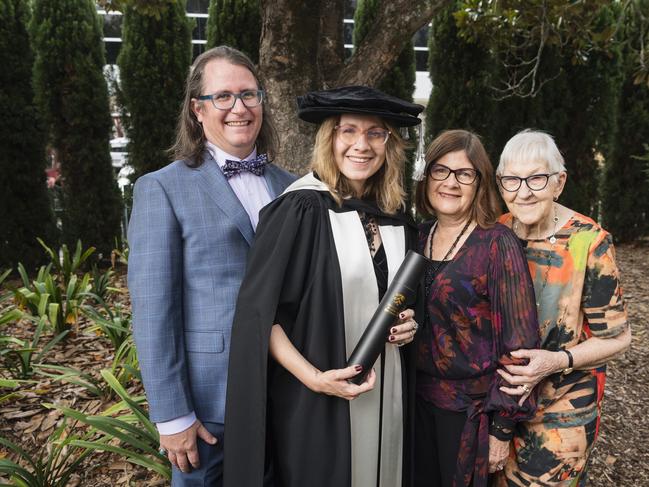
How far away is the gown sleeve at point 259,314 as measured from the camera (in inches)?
65.7

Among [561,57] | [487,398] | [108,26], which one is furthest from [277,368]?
[108,26]

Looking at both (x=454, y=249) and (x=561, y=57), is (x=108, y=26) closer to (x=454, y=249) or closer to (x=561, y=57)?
(x=561, y=57)

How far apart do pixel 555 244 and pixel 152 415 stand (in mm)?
1522

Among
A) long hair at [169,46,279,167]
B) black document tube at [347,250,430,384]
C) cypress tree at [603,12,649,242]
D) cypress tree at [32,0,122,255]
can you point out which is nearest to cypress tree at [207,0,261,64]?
cypress tree at [32,0,122,255]

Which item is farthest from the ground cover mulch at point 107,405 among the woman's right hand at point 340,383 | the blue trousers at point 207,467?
the woman's right hand at point 340,383

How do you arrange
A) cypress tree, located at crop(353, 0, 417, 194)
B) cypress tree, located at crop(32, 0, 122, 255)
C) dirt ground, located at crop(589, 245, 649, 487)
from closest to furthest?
1. dirt ground, located at crop(589, 245, 649, 487)
2. cypress tree, located at crop(32, 0, 122, 255)
3. cypress tree, located at crop(353, 0, 417, 194)

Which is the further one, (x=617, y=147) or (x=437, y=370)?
(x=617, y=147)

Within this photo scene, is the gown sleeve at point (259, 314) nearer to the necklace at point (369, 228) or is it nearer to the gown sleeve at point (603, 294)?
the necklace at point (369, 228)

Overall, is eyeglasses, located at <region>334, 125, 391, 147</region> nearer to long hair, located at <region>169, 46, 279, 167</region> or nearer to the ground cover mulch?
long hair, located at <region>169, 46, 279, 167</region>

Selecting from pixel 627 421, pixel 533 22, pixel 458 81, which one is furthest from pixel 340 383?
pixel 458 81

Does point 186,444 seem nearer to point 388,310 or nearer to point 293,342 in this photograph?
point 293,342

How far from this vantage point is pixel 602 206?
806cm

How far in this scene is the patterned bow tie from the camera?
1.95 metres

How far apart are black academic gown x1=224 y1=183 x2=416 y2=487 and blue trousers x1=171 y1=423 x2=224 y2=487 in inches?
6.2
